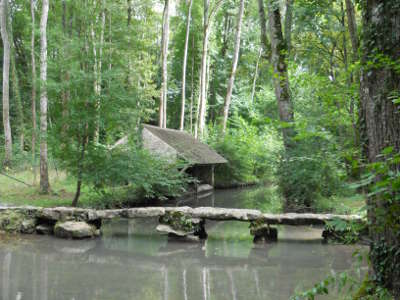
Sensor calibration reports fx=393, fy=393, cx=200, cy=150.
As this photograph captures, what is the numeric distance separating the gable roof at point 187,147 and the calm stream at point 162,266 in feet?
24.5

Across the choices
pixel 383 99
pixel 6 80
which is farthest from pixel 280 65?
pixel 6 80

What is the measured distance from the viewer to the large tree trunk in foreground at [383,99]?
3051 millimetres

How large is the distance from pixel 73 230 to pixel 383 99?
793 cm

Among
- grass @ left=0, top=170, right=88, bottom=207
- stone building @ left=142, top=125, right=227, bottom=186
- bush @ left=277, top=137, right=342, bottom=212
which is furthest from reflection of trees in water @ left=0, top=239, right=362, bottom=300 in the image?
stone building @ left=142, top=125, right=227, bottom=186

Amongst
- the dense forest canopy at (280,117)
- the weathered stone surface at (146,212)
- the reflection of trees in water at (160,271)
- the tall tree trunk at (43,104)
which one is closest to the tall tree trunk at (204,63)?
the dense forest canopy at (280,117)

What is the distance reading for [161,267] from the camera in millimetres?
6949

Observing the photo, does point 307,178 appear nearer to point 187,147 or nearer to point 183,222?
point 183,222

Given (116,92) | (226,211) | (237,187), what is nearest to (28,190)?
(116,92)

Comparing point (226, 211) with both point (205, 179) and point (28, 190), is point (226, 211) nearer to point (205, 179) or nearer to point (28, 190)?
point (28, 190)

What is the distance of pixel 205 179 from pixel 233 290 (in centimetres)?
1679

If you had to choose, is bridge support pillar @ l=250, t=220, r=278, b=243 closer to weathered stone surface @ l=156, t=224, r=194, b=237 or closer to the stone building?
weathered stone surface @ l=156, t=224, r=194, b=237

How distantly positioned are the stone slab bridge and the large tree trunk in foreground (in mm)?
5873

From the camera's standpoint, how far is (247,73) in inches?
1500

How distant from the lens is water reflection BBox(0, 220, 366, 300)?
551 cm
